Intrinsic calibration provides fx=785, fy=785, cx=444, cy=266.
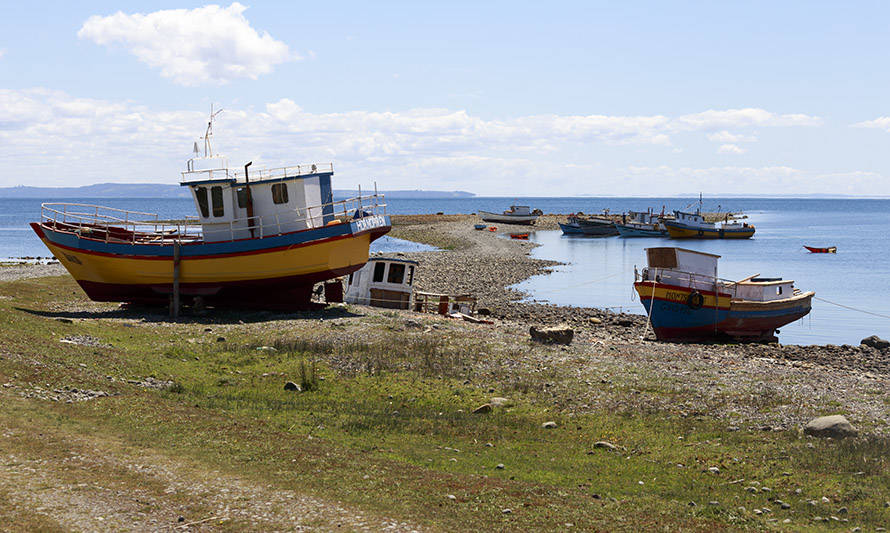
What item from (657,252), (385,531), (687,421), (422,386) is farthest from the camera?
(657,252)

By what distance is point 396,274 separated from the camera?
36.3 metres

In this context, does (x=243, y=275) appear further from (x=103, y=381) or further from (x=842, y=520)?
(x=842, y=520)

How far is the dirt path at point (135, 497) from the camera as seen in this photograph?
32.4ft

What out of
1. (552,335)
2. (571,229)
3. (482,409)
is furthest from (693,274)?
(571,229)

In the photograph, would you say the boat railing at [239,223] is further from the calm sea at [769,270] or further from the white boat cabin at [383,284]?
the calm sea at [769,270]

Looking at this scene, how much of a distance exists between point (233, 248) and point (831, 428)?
22.4 meters

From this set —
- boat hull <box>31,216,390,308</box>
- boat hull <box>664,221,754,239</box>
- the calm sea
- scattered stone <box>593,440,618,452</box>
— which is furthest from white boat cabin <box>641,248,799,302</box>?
boat hull <box>664,221,754,239</box>

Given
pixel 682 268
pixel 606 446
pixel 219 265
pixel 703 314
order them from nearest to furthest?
pixel 606 446
pixel 219 265
pixel 703 314
pixel 682 268

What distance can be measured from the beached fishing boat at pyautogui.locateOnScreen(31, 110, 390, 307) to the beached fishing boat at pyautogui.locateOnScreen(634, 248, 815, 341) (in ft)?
42.3

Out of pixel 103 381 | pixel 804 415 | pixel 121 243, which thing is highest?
pixel 121 243

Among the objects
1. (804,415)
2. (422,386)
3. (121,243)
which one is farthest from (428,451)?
(121,243)

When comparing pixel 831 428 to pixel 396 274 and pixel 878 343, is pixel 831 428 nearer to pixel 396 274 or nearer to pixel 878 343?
pixel 878 343

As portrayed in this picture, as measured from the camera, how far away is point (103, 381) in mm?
17297

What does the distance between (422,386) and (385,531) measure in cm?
975
